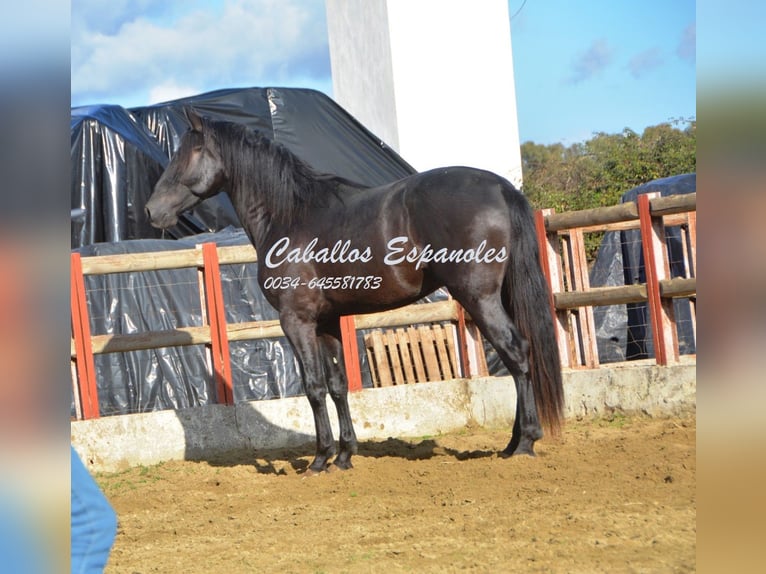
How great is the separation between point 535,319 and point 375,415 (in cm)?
224

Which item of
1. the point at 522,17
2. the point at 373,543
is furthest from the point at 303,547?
the point at 522,17

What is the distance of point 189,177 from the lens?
556cm

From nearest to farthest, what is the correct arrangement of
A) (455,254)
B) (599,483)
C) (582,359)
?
(599,483), (455,254), (582,359)

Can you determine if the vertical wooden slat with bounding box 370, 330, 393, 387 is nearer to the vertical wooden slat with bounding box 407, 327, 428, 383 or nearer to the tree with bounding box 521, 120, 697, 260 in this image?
the vertical wooden slat with bounding box 407, 327, 428, 383

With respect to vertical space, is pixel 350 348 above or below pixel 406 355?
above

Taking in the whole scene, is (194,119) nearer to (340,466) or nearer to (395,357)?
(340,466)

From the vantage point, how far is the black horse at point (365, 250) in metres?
4.70

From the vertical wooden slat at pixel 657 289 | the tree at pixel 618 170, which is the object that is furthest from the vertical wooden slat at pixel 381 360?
the tree at pixel 618 170

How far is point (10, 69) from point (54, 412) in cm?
52

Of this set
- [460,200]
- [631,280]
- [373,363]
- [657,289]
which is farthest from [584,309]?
[460,200]

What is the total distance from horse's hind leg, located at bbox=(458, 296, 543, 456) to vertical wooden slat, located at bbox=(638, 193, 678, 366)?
167 cm

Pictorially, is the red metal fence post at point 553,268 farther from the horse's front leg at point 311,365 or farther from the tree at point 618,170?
the tree at point 618,170

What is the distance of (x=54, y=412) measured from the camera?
3.94 ft

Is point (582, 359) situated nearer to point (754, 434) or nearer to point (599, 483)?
point (599, 483)
